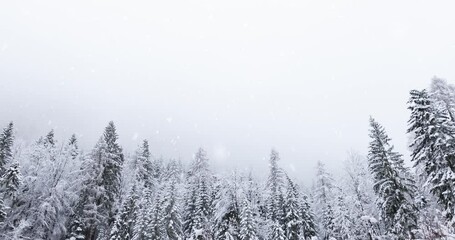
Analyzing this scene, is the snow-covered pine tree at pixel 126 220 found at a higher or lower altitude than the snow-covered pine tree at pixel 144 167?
lower

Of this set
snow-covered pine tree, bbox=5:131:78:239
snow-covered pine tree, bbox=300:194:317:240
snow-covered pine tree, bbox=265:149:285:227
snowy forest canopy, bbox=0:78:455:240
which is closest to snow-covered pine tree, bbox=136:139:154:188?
snowy forest canopy, bbox=0:78:455:240

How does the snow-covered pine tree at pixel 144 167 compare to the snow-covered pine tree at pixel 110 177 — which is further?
the snow-covered pine tree at pixel 144 167

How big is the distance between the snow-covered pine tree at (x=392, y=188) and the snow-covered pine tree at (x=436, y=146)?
16.7 ft

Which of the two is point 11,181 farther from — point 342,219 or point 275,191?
point 342,219

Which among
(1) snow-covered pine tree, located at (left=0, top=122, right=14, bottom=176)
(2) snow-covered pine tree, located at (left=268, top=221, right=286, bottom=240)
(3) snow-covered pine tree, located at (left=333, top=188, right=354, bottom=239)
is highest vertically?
(1) snow-covered pine tree, located at (left=0, top=122, right=14, bottom=176)

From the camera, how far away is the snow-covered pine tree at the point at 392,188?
92.8 feet

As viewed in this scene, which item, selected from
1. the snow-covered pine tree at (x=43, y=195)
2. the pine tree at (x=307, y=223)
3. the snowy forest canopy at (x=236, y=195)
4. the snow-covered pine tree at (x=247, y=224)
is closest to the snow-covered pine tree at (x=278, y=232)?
the snowy forest canopy at (x=236, y=195)

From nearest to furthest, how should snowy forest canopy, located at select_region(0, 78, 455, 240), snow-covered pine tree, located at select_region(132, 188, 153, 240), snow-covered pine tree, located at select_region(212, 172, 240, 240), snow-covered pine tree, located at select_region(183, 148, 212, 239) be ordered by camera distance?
snowy forest canopy, located at select_region(0, 78, 455, 240)
snow-covered pine tree, located at select_region(212, 172, 240, 240)
snow-covered pine tree, located at select_region(132, 188, 153, 240)
snow-covered pine tree, located at select_region(183, 148, 212, 239)

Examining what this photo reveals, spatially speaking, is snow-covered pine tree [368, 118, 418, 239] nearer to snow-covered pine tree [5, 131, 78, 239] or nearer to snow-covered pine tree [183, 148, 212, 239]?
snow-covered pine tree [183, 148, 212, 239]

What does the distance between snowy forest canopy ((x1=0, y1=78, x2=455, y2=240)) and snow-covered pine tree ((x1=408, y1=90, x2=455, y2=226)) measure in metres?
0.07

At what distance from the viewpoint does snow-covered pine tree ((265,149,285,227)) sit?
141ft

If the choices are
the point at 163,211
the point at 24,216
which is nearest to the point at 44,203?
the point at 24,216

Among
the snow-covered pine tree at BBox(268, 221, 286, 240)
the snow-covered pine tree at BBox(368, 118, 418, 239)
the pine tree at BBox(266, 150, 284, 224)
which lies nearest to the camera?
the snow-covered pine tree at BBox(368, 118, 418, 239)

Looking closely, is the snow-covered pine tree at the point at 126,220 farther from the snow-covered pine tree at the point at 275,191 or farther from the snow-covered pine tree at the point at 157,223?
the snow-covered pine tree at the point at 275,191
